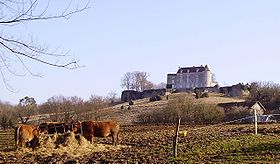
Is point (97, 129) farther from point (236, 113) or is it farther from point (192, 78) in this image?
point (192, 78)

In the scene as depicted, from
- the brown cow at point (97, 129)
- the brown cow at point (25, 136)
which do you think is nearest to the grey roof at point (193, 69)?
the brown cow at point (97, 129)

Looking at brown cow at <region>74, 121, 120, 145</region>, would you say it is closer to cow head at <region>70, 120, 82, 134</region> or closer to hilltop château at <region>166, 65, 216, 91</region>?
cow head at <region>70, 120, 82, 134</region>

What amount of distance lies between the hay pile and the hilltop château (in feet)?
368

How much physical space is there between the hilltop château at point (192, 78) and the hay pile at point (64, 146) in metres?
112

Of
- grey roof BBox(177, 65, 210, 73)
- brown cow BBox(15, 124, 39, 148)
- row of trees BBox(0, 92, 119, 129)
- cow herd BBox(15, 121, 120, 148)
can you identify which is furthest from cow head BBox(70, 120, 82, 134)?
grey roof BBox(177, 65, 210, 73)

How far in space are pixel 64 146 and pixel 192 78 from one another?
382ft

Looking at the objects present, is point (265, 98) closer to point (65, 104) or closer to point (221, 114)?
point (221, 114)

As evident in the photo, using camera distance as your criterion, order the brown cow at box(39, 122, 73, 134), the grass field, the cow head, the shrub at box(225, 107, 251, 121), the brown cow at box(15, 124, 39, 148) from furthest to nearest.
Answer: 1. the shrub at box(225, 107, 251, 121)
2. the brown cow at box(39, 122, 73, 134)
3. the cow head
4. the brown cow at box(15, 124, 39, 148)
5. the grass field

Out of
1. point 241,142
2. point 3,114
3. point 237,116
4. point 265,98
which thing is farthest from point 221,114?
point 241,142

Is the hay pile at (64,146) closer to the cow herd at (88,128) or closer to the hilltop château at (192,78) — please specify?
the cow herd at (88,128)

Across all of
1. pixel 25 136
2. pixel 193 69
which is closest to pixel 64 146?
pixel 25 136

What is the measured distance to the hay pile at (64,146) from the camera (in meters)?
21.5

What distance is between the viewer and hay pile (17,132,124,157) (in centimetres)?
2152

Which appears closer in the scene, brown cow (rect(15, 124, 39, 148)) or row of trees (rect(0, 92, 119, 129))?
brown cow (rect(15, 124, 39, 148))
